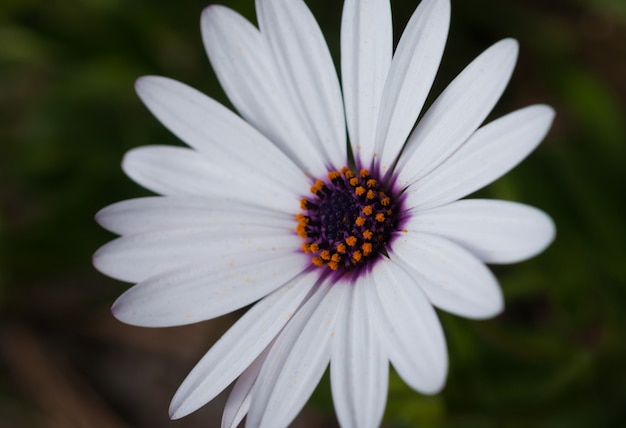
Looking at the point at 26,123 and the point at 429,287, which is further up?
the point at 26,123

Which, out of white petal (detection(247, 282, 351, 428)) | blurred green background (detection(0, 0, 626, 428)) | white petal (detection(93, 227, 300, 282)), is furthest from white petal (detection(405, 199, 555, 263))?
blurred green background (detection(0, 0, 626, 428))

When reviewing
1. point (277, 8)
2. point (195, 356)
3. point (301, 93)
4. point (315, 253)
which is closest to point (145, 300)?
point (315, 253)

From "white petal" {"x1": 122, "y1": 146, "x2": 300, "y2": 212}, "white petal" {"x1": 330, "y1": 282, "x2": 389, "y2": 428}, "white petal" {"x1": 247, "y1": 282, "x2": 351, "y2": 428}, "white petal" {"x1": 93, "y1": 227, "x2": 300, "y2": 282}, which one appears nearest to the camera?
"white petal" {"x1": 330, "y1": 282, "x2": 389, "y2": 428}

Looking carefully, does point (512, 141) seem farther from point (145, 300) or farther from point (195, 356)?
point (195, 356)

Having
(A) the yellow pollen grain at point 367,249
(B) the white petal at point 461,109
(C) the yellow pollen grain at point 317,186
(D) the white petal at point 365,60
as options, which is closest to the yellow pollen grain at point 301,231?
(C) the yellow pollen grain at point 317,186

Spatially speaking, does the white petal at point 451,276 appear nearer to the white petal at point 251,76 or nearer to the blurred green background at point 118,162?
the white petal at point 251,76

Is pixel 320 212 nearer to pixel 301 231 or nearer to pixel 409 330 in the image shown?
pixel 301 231

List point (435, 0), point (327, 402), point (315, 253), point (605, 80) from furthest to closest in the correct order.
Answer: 1. point (605, 80)
2. point (327, 402)
3. point (315, 253)
4. point (435, 0)

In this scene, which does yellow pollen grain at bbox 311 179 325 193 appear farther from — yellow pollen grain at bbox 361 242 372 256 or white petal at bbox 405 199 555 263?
white petal at bbox 405 199 555 263
